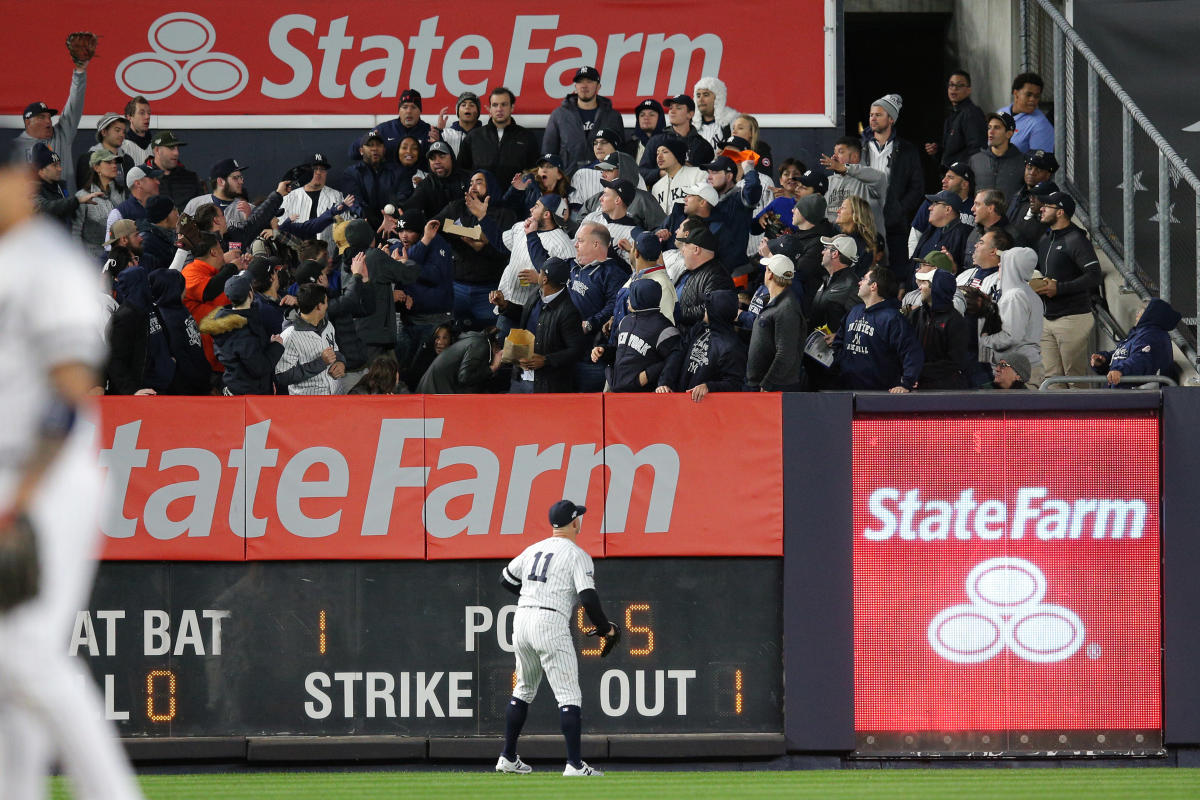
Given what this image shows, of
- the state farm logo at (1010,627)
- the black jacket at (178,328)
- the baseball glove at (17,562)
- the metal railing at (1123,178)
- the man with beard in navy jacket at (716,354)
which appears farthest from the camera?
the metal railing at (1123,178)

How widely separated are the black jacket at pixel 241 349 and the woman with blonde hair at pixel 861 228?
4.64m

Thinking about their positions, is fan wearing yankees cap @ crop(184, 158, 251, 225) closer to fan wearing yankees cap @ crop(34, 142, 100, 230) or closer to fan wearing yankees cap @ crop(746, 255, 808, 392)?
fan wearing yankees cap @ crop(34, 142, 100, 230)

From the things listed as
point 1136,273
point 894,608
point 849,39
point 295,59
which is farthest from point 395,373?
point 849,39

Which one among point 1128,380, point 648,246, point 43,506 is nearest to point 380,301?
point 648,246

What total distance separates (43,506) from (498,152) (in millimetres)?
11688

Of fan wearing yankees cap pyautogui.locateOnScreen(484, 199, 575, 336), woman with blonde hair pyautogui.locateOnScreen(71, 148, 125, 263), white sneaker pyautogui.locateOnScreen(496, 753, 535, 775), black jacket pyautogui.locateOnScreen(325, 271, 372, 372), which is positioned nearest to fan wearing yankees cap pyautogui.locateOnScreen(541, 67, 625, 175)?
fan wearing yankees cap pyautogui.locateOnScreen(484, 199, 575, 336)

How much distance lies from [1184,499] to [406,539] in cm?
546

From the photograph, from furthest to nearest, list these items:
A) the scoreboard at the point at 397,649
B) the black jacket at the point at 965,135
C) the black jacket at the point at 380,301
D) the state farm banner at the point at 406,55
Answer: the state farm banner at the point at 406,55 < the black jacket at the point at 965,135 < the black jacket at the point at 380,301 < the scoreboard at the point at 397,649

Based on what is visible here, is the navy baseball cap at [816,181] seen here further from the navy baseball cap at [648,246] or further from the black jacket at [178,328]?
the black jacket at [178,328]

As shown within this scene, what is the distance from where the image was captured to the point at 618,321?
12.8 metres

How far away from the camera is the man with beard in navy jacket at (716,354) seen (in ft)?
40.4

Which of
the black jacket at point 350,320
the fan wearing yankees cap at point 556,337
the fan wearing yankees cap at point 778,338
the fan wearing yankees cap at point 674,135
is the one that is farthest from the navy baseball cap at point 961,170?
the black jacket at point 350,320

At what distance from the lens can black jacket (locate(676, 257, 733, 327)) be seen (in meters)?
12.8

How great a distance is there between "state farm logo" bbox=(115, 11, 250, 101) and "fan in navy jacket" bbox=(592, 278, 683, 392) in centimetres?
851
